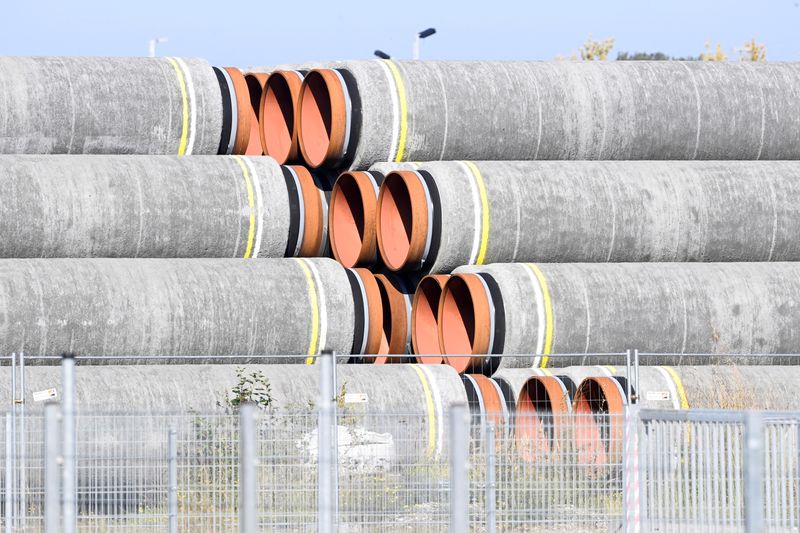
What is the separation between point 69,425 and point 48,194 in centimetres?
711

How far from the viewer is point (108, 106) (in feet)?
47.0

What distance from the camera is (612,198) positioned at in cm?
1389

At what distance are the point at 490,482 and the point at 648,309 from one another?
481 centimetres

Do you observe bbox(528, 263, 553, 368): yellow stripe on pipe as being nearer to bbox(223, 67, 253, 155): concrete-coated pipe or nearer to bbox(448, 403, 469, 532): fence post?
bbox(223, 67, 253, 155): concrete-coated pipe

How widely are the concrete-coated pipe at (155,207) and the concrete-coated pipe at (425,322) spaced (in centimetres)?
134

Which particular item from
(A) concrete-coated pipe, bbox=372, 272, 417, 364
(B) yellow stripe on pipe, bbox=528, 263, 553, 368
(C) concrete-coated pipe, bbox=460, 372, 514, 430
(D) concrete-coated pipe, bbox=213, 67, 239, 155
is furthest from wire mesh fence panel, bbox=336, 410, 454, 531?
(D) concrete-coated pipe, bbox=213, 67, 239, 155

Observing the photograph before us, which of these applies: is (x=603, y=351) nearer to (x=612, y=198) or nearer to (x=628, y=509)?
A: (x=612, y=198)

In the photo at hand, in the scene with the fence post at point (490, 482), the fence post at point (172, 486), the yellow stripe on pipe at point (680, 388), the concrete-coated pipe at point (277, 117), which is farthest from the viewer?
the concrete-coated pipe at point (277, 117)

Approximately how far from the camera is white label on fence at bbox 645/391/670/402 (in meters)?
12.4

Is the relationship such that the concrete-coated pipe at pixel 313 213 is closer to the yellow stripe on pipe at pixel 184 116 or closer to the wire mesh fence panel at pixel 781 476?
the yellow stripe on pipe at pixel 184 116

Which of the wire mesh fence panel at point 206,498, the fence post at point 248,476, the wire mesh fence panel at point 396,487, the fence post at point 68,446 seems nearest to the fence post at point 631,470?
the wire mesh fence panel at point 396,487

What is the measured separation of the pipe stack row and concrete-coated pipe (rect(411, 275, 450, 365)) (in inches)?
0.9

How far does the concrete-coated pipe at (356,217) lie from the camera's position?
14.3 metres

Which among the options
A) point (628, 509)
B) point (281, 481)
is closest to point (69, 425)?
point (281, 481)
